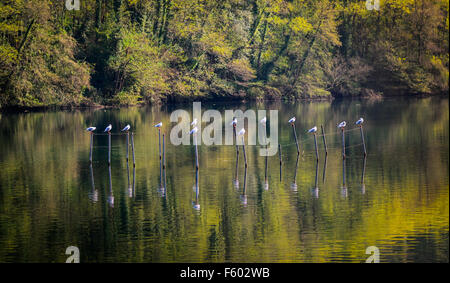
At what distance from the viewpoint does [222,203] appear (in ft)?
91.1

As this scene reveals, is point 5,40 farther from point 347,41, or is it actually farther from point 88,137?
point 347,41

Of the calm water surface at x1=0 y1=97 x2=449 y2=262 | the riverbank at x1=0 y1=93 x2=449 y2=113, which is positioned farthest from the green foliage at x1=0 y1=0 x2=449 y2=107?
the calm water surface at x1=0 y1=97 x2=449 y2=262

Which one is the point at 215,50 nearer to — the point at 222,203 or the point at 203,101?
the point at 203,101

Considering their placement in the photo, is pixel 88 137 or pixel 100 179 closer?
pixel 100 179

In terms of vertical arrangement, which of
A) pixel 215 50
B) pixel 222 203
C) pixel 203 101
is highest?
pixel 215 50

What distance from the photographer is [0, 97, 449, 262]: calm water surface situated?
22047mm

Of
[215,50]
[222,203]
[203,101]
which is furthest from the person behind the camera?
[203,101]

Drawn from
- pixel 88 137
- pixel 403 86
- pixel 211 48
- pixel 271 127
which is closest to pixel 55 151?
pixel 88 137

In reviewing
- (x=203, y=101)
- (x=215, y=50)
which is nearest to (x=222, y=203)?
(x=215, y=50)

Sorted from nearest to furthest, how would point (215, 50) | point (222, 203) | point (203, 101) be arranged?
1. point (222, 203)
2. point (215, 50)
3. point (203, 101)

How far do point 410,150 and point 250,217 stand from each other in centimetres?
1894

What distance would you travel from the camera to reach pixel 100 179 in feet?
106

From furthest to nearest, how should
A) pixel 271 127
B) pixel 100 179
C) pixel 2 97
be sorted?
1. pixel 2 97
2. pixel 271 127
3. pixel 100 179

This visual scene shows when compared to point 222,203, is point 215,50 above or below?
above
